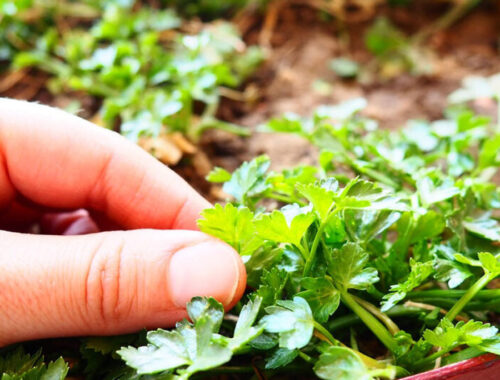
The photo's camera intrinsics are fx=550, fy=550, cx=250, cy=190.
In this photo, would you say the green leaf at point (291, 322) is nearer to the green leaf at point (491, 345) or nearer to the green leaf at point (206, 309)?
the green leaf at point (206, 309)

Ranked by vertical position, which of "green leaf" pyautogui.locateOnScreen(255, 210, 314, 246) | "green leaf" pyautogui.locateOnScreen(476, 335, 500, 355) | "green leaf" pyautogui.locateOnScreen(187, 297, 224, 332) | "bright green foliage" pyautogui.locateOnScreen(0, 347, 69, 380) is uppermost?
"green leaf" pyautogui.locateOnScreen(255, 210, 314, 246)

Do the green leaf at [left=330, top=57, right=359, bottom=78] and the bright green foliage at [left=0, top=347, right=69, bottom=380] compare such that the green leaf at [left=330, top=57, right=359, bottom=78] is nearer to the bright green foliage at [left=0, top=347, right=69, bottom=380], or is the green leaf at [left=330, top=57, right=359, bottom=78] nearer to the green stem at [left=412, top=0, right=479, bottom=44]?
the green stem at [left=412, top=0, right=479, bottom=44]

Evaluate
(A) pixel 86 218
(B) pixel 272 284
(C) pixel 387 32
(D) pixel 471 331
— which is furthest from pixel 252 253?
(C) pixel 387 32

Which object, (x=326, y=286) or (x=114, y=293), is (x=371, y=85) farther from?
(x=114, y=293)

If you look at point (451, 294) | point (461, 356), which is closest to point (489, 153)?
point (451, 294)

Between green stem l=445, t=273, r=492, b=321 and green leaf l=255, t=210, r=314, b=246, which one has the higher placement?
green leaf l=255, t=210, r=314, b=246

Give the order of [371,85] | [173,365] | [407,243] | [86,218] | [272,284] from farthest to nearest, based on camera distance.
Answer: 1. [371,85]
2. [86,218]
3. [407,243]
4. [272,284]
5. [173,365]

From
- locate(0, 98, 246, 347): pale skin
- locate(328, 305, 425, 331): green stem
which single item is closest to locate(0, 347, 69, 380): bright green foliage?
locate(0, 98, 246, 347): pale skin
